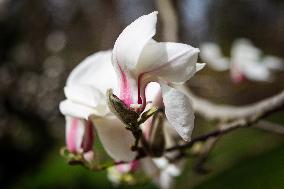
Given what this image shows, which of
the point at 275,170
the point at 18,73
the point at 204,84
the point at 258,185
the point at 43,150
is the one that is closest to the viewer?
the point at 204,84

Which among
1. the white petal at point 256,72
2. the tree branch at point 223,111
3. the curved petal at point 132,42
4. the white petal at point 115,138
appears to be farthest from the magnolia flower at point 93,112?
the white petal at point 256,72

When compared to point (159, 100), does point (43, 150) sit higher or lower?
lower

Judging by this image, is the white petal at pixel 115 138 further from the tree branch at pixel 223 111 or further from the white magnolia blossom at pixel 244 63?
the white magnolia blossom at pixel 244 63

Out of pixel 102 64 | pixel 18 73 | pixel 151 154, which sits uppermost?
pixel 102 64

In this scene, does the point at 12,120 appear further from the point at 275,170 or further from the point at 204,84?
the point at 204,84

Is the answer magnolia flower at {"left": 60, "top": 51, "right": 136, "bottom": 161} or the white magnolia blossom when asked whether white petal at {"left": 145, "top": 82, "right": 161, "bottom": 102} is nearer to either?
magnolia flower at {"left": 60, "top": 51, "right": 136, "bottom": 161}

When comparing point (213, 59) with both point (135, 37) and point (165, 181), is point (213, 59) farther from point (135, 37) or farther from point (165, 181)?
point (135, 37)

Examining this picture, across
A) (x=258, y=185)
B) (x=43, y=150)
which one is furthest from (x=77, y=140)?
(x=43, y=150)
